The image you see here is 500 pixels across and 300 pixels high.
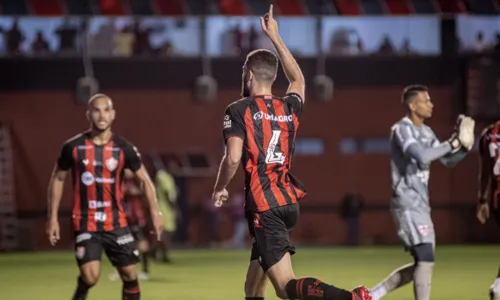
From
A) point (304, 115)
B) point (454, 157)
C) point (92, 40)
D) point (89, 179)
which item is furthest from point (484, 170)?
point (92, 40)

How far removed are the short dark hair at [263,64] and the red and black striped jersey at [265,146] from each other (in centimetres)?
18

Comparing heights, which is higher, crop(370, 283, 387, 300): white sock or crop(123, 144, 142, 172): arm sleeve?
crop(123, 144, 142, 172): arm sleeve

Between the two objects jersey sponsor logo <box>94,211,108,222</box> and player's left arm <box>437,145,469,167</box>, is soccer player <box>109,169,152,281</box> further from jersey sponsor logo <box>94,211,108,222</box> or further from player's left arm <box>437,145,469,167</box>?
player's left arm <box>437,145,469,167</box>

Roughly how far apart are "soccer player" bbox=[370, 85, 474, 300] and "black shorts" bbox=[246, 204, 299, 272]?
234 centimetres

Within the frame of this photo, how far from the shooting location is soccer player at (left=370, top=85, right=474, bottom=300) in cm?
1073

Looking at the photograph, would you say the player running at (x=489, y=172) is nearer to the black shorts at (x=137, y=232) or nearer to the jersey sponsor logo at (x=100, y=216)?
the jersey sponsor logo at (x=100, y=216)

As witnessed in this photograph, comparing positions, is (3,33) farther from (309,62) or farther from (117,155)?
(117,155)

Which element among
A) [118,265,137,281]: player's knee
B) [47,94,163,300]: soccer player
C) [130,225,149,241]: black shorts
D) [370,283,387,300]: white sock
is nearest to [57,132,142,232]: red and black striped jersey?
[47,94,163,300]: soccer player

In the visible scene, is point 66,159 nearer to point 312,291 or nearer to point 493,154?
point 312,291

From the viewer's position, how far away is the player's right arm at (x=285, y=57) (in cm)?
879

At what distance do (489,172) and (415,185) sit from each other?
151 centimetres

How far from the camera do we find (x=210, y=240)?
115ft

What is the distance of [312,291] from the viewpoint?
8.17 meters

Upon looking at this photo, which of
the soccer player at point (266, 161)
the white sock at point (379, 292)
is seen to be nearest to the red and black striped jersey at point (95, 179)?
the soccer player at point (266, 161)
